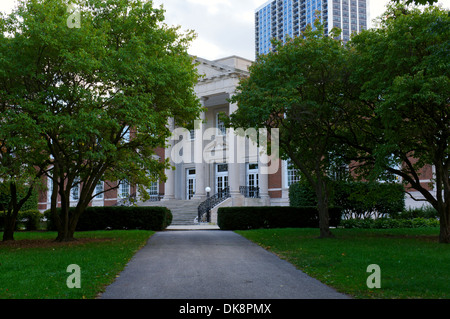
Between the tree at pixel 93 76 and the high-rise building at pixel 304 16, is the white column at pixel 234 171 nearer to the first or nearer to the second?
the tree at pixel 93 76

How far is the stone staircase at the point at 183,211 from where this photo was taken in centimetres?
3107

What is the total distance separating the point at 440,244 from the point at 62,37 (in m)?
13.3

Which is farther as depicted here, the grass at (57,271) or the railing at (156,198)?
the railing at (156,198)

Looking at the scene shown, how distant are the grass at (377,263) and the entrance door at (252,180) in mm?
20621

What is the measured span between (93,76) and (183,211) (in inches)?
754

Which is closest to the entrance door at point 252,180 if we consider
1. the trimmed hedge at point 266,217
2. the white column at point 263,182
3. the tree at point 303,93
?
the white column at point 263,182

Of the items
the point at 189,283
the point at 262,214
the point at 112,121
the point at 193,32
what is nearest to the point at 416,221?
the point at 262,214

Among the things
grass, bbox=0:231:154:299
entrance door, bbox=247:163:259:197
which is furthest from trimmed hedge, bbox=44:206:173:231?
entrance door, bbox=247:163:259:197

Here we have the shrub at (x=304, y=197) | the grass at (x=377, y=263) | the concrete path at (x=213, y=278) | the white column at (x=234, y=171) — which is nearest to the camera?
the concrete path at (x=213, y=278)

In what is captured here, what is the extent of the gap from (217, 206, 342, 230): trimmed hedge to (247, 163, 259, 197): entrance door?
455 inches

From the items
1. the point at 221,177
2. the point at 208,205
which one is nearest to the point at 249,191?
the point at 221,177

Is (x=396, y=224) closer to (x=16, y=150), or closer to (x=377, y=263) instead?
(x=377, y=263)

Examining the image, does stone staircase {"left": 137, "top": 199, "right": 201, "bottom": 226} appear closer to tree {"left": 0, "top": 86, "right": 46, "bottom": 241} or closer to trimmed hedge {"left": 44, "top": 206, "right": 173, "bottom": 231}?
trimmed hedge {"left": 44, "top": 206, "right": 173, "bottom": 231}

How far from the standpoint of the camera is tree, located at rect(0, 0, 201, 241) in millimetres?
13398
